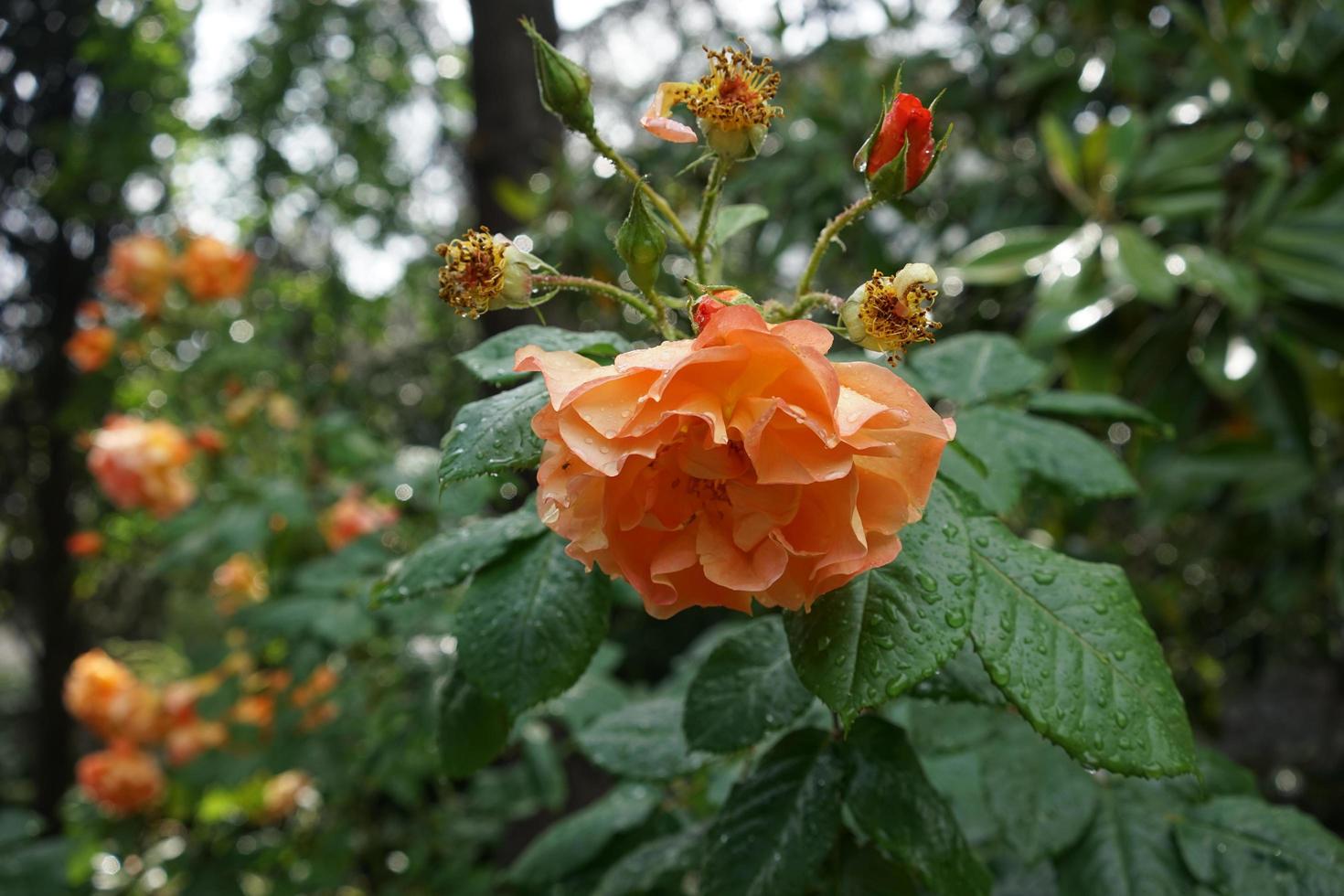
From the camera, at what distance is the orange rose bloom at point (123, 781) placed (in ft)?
6.32

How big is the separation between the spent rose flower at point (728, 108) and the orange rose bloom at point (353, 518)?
115 centimetres

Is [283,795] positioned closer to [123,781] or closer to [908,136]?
[123,781]

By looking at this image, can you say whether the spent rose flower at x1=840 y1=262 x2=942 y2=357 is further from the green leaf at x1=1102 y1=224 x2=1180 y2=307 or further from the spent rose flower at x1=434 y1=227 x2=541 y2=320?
the green leaf at x1=1102 y1=224 x2=1180 y2=307

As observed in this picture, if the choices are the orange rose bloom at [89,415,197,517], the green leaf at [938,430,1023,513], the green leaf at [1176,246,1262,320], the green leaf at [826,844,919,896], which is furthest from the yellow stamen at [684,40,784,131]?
the orange rose bloom at [89,415,197,517]

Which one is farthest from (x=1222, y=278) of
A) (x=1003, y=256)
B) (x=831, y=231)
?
(x=831, y=231)

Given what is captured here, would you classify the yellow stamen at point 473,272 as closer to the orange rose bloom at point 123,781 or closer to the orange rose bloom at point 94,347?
the orange rose bloom at point 123,781

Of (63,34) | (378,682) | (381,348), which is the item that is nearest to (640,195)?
(378,682)

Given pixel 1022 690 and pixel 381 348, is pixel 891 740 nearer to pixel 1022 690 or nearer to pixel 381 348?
pixel 1022 690

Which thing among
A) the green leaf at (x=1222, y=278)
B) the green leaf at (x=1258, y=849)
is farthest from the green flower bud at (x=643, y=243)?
the green leaf at (x=1222, y=278)

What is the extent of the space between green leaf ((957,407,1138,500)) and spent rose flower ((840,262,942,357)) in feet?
0.71

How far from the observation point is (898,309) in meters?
0.51

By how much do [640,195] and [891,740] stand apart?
1.24 ft

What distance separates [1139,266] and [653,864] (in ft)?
3.61

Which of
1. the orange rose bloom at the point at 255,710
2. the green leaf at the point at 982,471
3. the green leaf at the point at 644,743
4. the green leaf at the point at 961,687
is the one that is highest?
the green leaf at the point at 982,471
